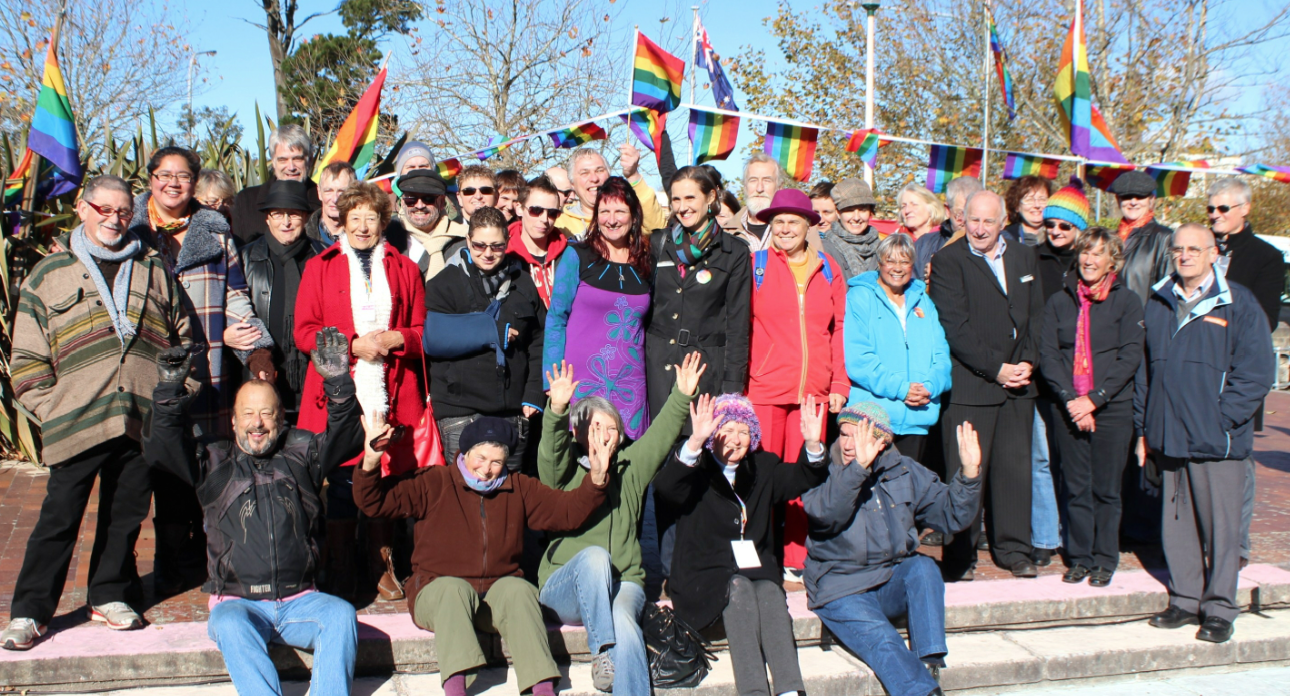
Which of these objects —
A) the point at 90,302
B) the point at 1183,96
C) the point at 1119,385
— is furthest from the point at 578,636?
the point at 1183,96

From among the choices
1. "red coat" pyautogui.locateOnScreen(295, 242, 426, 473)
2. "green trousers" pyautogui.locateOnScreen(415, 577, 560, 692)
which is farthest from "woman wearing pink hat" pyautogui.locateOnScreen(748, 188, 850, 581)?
"red coat" pyautogui.locateOnScreen(295, 242, 426, 473)

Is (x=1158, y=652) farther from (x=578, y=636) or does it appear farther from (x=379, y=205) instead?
(x=379, y=205)

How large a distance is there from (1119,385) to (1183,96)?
19.5 metres

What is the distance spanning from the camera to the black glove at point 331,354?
12.8 ft

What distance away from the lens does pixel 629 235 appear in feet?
15.7

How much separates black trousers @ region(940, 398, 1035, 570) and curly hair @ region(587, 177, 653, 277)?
1.87m

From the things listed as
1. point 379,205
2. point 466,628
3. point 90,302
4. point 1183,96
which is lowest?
point 466,628

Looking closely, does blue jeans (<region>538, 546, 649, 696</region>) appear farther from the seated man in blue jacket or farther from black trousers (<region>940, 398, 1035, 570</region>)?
black trousers (<region>940, 398, 1035, 570</region>)

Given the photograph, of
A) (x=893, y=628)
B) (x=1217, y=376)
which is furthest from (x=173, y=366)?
(x=1217, y=376)

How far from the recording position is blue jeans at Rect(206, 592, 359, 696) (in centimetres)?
360

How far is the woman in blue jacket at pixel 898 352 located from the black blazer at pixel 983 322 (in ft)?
0.55

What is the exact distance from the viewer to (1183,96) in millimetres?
21281

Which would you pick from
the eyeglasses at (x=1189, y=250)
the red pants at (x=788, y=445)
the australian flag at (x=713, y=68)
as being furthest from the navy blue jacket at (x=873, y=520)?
the australian flag at (x=713, y=68)

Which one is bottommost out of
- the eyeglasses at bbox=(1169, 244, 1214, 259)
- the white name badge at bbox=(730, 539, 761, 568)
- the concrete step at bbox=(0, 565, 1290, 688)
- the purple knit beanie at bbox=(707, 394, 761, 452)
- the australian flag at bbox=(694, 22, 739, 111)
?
the concrete step at bbox=(0, 565, 1290, 688)
